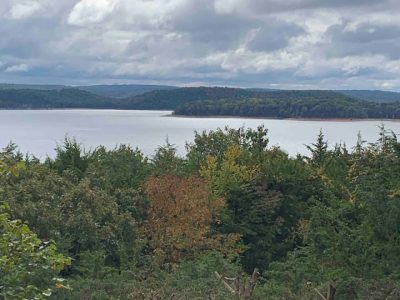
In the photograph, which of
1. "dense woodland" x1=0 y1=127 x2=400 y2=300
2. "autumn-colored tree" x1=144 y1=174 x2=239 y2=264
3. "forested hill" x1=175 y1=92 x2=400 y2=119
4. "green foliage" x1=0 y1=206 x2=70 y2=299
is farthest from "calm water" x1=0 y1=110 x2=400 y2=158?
"green foliage" x1=0 y1=206 x2=70 y2=299

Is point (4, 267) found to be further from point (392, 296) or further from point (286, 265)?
point (286, 265)

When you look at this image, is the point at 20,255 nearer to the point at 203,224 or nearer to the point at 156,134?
→ the point at 203,224

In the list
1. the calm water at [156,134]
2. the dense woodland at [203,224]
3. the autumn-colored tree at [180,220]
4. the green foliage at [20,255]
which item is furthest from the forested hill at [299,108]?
the green foliage at [20,255]

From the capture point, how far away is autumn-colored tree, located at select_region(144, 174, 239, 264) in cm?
2892

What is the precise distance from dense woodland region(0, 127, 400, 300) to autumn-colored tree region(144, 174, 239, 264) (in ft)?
0.17

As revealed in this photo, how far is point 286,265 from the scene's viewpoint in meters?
22.6

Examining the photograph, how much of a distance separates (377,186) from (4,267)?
15.1m

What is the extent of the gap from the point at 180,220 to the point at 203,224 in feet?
3.64

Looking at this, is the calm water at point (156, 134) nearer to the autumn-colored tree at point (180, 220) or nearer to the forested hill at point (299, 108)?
the forested hill at point (299, 108)

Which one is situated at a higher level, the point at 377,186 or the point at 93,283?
the point at 377,186

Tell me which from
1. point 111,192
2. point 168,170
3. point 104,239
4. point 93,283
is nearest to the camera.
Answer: point 93,283

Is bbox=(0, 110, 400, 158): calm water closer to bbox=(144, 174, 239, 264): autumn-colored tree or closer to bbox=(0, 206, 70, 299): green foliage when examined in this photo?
bbox=(144, 174, 239, 264): autumn-colored tree

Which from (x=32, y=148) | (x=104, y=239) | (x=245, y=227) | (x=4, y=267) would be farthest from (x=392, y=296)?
(x=32, y=148)

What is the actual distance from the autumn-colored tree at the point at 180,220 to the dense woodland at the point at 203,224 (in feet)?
0.17
